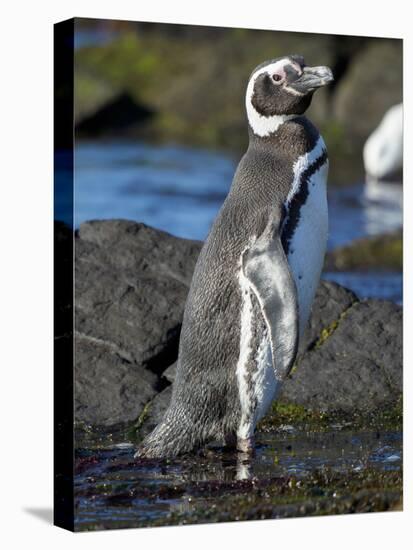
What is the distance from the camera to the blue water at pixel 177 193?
13.2 m

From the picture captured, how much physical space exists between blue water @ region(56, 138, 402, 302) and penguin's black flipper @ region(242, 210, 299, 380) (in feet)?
16.8

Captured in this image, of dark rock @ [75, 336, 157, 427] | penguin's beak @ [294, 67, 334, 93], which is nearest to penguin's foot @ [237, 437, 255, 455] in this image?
dark rock @ [75, 336, 157, 427]

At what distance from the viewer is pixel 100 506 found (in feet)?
18.2

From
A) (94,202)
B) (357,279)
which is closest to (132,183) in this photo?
(94,202)

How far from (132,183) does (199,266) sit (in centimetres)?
1084

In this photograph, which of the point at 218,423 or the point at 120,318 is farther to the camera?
the point at 120,318

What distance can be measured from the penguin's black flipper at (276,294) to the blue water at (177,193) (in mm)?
5109

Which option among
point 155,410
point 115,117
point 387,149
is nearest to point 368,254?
point 387,149

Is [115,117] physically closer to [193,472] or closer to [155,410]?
[155,410]

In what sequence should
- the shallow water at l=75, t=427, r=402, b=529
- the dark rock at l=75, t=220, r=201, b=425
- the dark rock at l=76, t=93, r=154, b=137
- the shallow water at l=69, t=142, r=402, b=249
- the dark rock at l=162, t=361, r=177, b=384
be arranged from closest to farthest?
the shallow water at l=75, t=427, r=402, b=529 → the dark rock at l=75, t=220, r=201, b=425 → the dark rock at l=162, t=361, r=177, b=384 → the shallow water at l=69, t=142, r=402, b=249 → the dark rock at l=76, t=93, r=154, b=137

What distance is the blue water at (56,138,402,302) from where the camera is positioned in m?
13.2

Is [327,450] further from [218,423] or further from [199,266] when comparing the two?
[199,266]

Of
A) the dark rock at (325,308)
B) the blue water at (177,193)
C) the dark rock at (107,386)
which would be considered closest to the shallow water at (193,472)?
the dark rock at (107,386)

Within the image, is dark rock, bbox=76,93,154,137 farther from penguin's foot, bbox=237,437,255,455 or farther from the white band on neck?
penguin's foot, bbox=237,437,255,455
